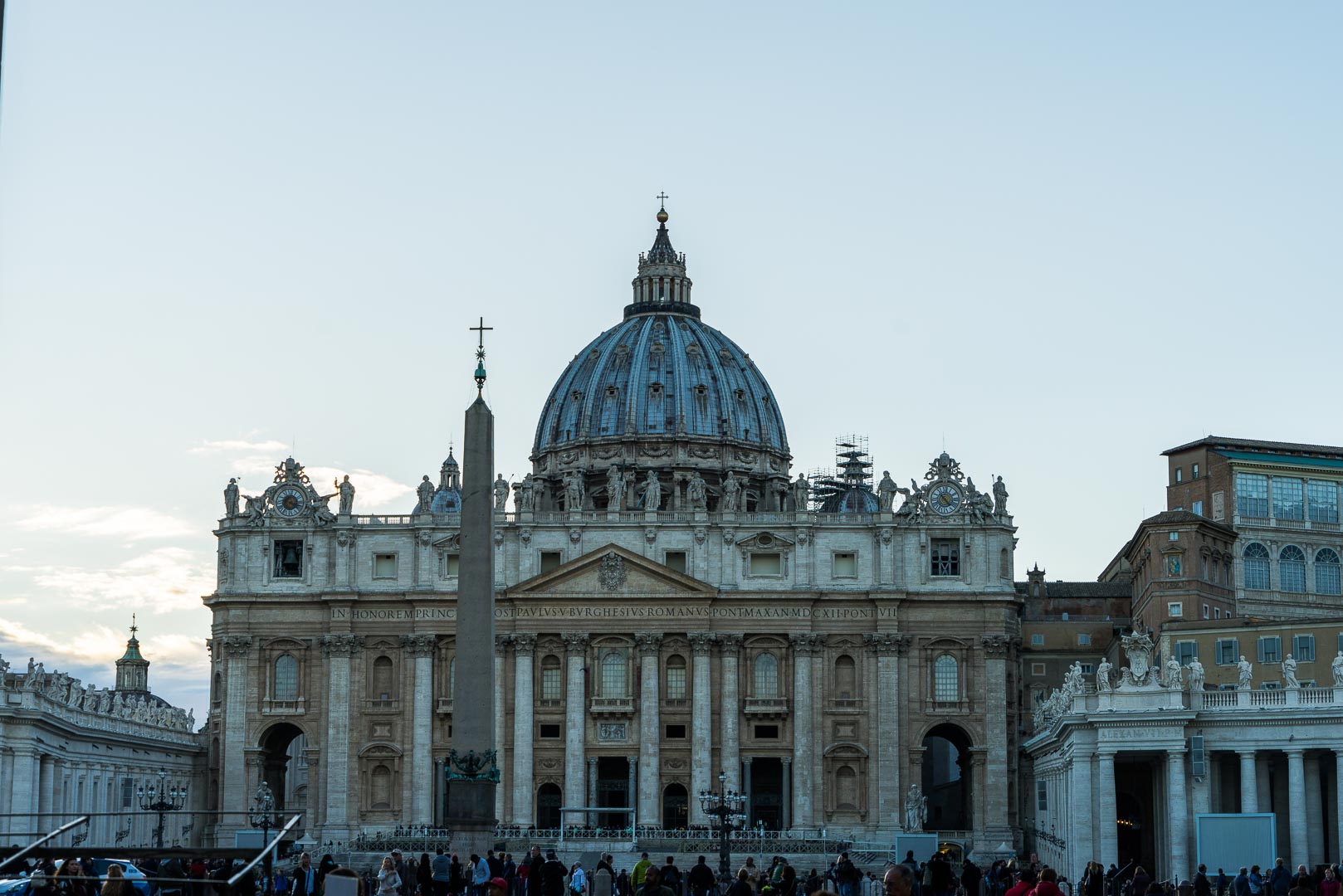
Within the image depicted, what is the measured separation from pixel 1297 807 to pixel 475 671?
29828 millimetres

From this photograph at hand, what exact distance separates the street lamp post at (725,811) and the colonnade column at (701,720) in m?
0.64

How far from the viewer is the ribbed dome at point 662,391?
5423 inches

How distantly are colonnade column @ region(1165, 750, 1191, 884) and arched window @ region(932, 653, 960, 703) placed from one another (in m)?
38.6

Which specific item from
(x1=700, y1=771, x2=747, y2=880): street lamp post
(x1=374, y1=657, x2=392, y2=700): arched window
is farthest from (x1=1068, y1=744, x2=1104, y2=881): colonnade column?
(x1=374, y1=657, x2=392, y2=700): arched window

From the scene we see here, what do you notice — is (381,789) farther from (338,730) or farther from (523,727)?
(523,727)

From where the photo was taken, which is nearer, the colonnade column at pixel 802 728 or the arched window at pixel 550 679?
the colonnade column at pixel 802 728

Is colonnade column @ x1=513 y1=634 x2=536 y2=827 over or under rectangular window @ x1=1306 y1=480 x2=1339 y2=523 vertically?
under

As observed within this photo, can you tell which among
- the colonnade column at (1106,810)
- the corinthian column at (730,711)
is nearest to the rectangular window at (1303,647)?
the colonnade column at (1106,810)

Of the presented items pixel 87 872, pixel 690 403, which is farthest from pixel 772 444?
pixel 87 872

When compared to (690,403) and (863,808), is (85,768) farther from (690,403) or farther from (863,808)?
Answer: (690,403)

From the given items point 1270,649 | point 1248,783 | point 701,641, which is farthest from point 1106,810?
point 701,641

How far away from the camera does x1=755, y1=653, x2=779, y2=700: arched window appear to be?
104m

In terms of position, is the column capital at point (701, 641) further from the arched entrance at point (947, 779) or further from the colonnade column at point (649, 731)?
the arched entrance at point (947, 779)

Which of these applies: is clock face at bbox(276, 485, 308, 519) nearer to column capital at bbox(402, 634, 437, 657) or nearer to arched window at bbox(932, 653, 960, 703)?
column capital at bbox(402, 634, 437, 657)
